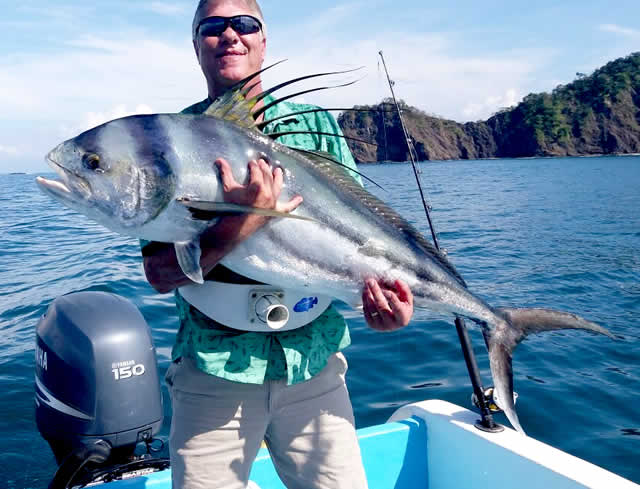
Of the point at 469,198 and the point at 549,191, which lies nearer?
the point at 469,198

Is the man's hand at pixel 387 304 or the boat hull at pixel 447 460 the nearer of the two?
the man's hand at pixel 387 304

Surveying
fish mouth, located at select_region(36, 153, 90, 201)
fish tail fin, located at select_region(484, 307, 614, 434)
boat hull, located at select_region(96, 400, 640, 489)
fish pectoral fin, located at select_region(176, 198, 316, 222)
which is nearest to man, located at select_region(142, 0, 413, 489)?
fish pectoral fin, located at select_region(176, 198, 316, 222)

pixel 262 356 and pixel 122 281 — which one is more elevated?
pixel 262 356

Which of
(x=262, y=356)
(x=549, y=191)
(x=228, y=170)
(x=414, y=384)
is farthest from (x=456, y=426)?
(x=549, y=191)

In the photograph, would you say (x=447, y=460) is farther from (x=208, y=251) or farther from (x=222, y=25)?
(x=222, y=25)

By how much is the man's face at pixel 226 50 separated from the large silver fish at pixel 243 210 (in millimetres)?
497

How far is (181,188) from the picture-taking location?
6.52 ft

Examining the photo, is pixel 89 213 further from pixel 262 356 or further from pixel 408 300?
pixel 408 300

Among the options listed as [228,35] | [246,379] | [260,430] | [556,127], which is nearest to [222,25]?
[228,35]

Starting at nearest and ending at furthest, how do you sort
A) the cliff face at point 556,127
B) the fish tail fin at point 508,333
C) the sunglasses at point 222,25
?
the sunglasses at point 222,25
the fish tail fin at point 508,333
the cliff face at point 556,127

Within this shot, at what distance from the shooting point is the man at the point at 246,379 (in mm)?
2354

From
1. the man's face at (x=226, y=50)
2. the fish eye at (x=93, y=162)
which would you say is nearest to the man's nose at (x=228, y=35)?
the man's face at (x=226, y=50)

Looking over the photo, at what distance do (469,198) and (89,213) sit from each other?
29154 millimetres

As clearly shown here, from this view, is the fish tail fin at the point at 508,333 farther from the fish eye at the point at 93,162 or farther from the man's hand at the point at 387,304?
the fish eye at the point at 93,162
